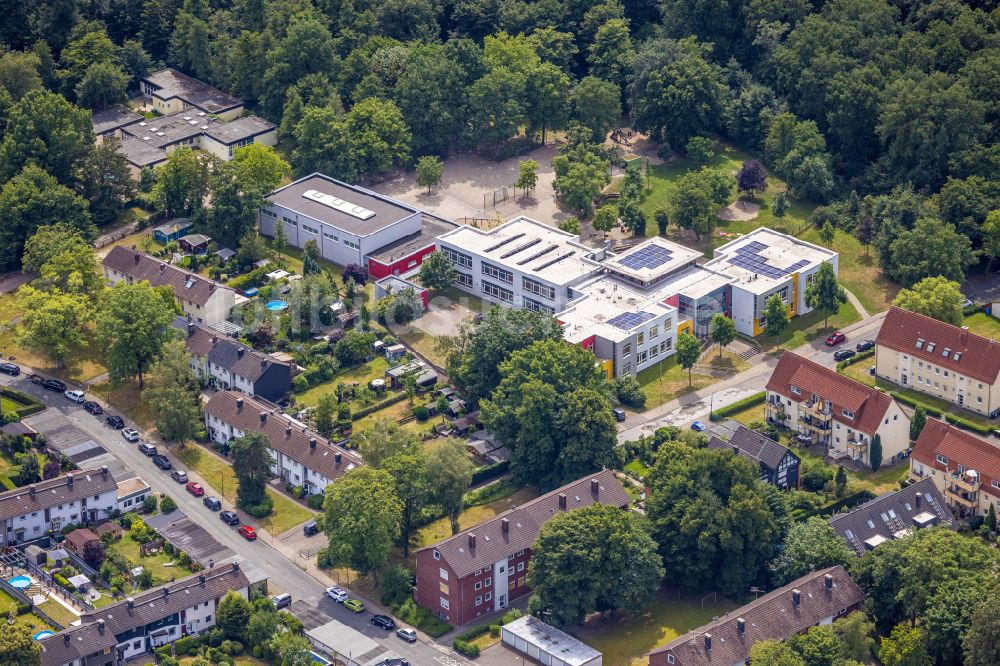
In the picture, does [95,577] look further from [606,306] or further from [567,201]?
[567,201]

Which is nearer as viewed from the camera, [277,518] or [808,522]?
[808,522]

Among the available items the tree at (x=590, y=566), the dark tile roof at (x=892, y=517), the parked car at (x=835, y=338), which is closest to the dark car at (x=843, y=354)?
the parked car at (x=835, y=338)

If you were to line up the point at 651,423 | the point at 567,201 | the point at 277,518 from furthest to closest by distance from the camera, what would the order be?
the point at 567,201
the point at 651,423
the point at 277,518

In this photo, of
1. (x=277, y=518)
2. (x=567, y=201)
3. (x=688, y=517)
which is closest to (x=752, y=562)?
(x=688, y=517)

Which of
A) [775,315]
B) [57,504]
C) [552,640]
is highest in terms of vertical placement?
[775,315]

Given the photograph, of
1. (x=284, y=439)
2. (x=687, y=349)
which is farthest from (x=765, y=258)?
(x=284, y=439)

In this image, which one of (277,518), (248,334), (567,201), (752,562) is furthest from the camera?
(567,201)

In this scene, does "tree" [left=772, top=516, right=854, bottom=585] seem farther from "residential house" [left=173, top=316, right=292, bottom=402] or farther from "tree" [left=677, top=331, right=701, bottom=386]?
"residential house" [left=173, top=316, right=292, bottom=402]

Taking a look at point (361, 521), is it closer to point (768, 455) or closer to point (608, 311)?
point (768, 455)
